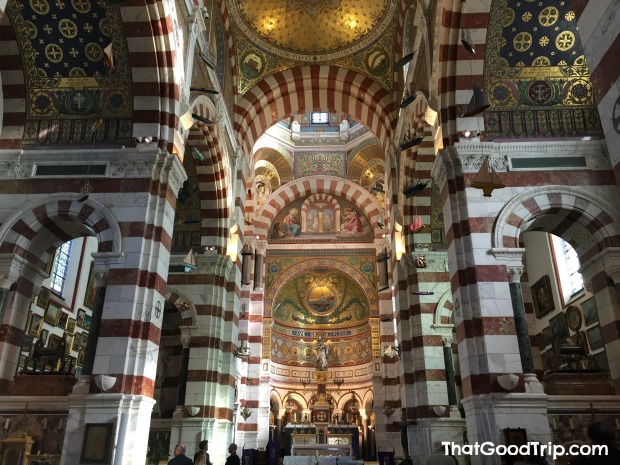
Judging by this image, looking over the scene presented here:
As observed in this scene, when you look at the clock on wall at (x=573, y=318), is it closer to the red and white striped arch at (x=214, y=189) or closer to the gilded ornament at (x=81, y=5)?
the red and white striped arch at (x=214, y=189)

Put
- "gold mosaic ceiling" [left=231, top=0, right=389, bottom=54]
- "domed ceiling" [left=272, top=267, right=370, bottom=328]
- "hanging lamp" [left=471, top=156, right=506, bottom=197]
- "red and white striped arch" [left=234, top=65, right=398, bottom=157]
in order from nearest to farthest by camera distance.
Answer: "hanging lamp" [left=471, top=156, right=506, bottom=197] → "gold mosaic ceiling" [left=231, top=0, right=389, bottom=54] → "red and white striped arch" [left=234, top=65, right=398, bottom=157] → "domed ceiling" [left=272, top=267, right=370, bottom=328]

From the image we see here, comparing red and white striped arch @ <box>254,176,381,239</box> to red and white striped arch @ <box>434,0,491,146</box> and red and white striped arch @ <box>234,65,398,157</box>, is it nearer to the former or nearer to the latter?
red and white striped arch @ <box>234,65,398,157</box>

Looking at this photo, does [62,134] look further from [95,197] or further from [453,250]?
[453,250]

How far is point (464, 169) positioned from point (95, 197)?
6.49m

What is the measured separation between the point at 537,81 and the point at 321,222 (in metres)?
15.8

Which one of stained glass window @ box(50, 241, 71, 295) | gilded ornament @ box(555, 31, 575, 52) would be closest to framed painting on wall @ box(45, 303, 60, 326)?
stained glass window @ box(50, 241, 71, 295)

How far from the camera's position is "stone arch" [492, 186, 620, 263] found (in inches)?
330

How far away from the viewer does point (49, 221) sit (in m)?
8.96

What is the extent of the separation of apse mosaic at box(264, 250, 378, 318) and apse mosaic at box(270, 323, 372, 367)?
0.49 meters

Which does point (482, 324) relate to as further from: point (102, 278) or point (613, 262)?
point (102, 278)

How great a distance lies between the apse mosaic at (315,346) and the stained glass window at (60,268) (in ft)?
36.3

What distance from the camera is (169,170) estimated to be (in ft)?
29.3

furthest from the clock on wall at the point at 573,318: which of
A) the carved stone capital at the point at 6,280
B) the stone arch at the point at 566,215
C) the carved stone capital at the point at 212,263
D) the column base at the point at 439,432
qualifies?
the carved stone capital at the point at 6,280

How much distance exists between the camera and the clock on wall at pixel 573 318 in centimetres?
1226
